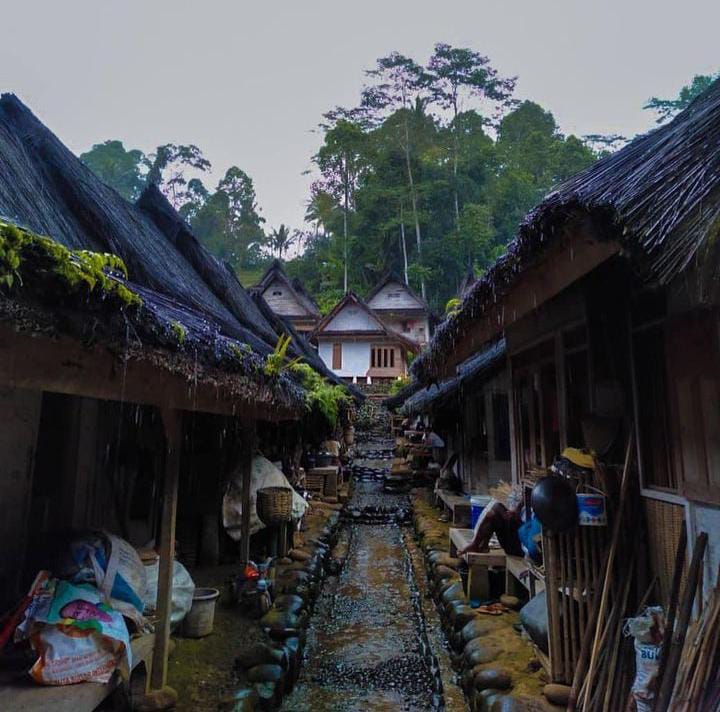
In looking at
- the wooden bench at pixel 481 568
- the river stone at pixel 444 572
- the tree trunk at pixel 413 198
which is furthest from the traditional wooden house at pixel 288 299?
the wooden bench at pixel 481 568

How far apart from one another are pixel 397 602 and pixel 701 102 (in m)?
6.14

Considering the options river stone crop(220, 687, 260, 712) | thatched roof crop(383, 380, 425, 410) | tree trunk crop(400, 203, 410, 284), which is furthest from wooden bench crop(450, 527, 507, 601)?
tree trunk crop(400, 203, 410, 284)

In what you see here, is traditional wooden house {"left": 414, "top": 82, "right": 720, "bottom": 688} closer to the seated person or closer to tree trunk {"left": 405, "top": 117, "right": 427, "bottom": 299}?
the seated person

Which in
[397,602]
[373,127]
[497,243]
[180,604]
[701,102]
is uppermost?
[373,127]

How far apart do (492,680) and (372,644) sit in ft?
6.28

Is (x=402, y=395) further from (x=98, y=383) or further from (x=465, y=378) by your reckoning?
(x=98, y=383)

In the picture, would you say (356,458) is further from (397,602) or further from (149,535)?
(149,535)

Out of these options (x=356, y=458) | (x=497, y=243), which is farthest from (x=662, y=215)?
(x=497, y=243)

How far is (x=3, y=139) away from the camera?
418 cm

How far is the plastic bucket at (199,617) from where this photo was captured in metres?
4.66

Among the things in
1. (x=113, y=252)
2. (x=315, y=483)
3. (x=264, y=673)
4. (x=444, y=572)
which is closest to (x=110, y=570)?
(x=264, y=673)

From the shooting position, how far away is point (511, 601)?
530 centimetres

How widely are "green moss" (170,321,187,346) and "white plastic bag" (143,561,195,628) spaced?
248 centimetres

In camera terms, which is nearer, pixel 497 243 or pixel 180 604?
pixel 180 604
